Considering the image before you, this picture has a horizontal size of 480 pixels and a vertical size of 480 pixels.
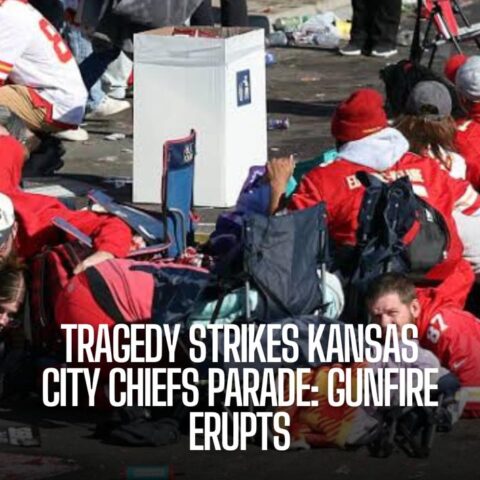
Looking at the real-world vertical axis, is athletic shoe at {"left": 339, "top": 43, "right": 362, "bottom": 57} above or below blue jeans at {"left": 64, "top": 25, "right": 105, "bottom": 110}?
below

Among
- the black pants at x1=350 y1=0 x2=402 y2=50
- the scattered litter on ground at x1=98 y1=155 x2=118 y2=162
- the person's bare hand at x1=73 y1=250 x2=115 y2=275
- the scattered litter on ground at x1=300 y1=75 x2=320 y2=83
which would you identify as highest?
the person's bare hand at x1=73 y1=250 x2=115 y2=275

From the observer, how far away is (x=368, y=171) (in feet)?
27.6

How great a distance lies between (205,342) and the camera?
7645 millimetres

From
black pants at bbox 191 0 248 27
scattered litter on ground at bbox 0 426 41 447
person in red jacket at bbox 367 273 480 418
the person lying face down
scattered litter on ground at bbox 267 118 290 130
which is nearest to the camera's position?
scattered litter on ground at bbox 0 426 41 447

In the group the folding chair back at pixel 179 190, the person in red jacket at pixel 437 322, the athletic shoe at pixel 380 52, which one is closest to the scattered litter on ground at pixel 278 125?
the athletic shoe at pixel 380 52

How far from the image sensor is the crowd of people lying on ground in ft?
25.8

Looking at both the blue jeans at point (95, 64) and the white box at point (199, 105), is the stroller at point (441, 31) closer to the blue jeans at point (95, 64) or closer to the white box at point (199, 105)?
the blue jeans at point (95, 64)

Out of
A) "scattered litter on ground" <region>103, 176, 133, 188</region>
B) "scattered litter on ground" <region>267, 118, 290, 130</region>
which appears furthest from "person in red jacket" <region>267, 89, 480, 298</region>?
"scattered litter on ground" <region>267, 118, 290, 130</region>

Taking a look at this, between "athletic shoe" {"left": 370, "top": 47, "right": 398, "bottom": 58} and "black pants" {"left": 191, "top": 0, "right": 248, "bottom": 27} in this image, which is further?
"athletic shoe" {"left": 370, "top": 47, "right": 398, "bottom": 58}

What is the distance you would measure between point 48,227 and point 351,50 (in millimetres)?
8513

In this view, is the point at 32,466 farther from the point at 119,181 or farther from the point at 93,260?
the point at 119,181

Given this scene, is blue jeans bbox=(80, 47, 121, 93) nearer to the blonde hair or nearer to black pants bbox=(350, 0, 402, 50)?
black pants bbox=(350, 0, 402, 50)

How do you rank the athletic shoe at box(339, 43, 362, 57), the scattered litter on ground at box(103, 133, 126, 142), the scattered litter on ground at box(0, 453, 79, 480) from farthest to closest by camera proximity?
the athletic shoe at box(339, 43, 362, 57), the scattered litter on ground at box(103, 133, 126, 142), the scattered litter on ground at box(0, 453, 79, 480)

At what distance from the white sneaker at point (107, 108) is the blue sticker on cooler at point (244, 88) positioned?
2866 mm
